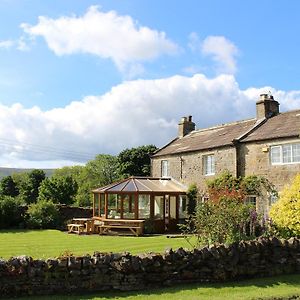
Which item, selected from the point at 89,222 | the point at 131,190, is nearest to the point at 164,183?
the point at 131,190

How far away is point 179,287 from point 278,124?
1695 centimetres

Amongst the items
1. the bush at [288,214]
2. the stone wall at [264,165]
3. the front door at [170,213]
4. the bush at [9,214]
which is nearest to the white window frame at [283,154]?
the stone wall at [264,165]

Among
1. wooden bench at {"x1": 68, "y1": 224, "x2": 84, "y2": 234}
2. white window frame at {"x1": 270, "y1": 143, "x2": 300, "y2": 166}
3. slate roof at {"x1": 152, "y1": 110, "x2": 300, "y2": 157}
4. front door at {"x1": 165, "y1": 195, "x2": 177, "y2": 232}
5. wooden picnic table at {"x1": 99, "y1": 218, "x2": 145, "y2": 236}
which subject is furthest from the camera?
front door at {"x1": 165, "y1": 195, "x2": 177, "y2": 232}

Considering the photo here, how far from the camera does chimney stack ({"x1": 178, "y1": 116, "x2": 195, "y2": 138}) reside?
37.5 meters

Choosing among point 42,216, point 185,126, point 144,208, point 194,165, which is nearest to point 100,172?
point 185,126

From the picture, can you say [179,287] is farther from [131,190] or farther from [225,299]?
[131,190]

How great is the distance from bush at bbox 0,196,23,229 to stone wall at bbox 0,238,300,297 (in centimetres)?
2088

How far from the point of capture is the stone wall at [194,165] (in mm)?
27670

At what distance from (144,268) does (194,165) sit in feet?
63.0

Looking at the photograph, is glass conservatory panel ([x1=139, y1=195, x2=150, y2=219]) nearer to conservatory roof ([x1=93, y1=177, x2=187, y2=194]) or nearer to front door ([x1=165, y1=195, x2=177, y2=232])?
front door ([x1=165, y1=195, x2=177, y2=232])

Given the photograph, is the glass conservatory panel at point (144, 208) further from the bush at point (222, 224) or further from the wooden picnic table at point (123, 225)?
the bush at point (222, 224)

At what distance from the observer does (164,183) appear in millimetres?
31469

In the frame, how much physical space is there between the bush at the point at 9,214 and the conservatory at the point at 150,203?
5.53m

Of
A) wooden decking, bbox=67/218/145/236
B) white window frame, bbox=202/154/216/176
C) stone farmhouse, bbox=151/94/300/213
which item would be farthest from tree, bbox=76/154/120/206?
wooden decking, bbox=67/218/145/236
